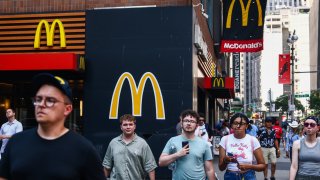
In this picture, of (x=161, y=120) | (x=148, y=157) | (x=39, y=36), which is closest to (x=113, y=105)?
(x=161, y=120)

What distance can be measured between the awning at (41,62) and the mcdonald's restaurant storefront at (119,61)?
21mm

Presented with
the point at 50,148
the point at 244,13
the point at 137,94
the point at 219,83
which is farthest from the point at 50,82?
the point at 219,83

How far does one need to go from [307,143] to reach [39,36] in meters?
9.81

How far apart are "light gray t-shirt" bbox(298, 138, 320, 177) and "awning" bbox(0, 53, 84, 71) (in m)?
8.23

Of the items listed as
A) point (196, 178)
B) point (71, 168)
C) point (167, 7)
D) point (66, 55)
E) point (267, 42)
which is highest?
point (267, 42)

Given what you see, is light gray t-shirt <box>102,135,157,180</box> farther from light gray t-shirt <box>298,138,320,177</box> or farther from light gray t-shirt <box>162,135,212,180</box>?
light gray t-shirt <box>298,138,320,177</box>

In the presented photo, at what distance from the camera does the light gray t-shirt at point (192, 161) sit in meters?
6.03

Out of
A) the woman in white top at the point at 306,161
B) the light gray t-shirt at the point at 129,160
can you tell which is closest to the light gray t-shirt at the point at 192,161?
the light gray t-shirt at the point at 129,160

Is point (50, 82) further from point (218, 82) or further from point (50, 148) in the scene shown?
point (218, 82)

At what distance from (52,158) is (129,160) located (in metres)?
3.67

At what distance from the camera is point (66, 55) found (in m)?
13.5

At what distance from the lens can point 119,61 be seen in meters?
14.1

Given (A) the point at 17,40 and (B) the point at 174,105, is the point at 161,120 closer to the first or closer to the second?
(B) the point at 174,105

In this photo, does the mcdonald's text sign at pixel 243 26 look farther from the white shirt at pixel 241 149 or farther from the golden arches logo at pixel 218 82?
the white shirt at pixel 241 149
